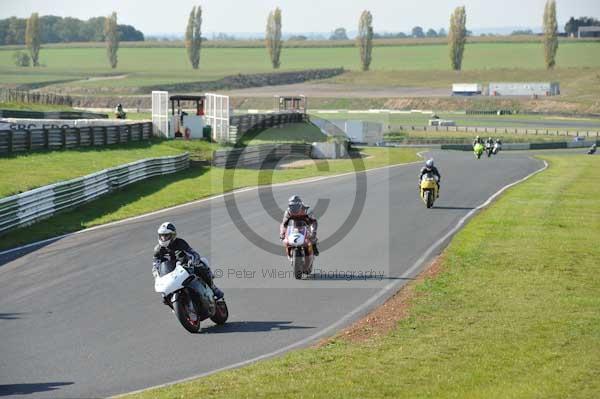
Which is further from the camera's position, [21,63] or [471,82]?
[21,63]

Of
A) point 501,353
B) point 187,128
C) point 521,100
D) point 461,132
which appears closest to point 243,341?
point 501,353

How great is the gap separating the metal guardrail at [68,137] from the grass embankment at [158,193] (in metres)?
5.97

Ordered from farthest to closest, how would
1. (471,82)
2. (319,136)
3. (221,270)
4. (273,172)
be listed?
1. (471,82)
2. (319,136)
3. (273,172)
4. (221,270)

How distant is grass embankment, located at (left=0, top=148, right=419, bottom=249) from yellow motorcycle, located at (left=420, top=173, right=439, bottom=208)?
8.07 meters

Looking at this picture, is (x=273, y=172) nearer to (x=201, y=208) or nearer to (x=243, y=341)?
(x=201, y=208)

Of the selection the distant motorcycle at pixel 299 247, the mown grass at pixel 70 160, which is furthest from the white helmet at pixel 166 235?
the mown grass at pixel 70 160

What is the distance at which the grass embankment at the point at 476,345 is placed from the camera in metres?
11.4

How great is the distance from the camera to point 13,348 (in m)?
13.7

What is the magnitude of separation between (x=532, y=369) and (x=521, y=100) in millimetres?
119414

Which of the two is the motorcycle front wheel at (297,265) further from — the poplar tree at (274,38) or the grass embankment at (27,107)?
the poplar tree at (274,38)

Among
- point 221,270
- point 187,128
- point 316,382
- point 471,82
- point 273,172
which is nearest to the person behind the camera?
point 316,382

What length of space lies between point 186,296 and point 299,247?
4.89m

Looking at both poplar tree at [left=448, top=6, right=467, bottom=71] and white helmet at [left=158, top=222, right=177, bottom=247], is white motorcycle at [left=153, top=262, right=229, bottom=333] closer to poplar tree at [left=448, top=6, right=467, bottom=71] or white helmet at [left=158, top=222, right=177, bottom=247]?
white helmet at [left=158, top=222, right=177, bottom=247]

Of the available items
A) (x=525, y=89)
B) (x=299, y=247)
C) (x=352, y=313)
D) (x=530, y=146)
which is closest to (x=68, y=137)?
(x=299, y=247)
